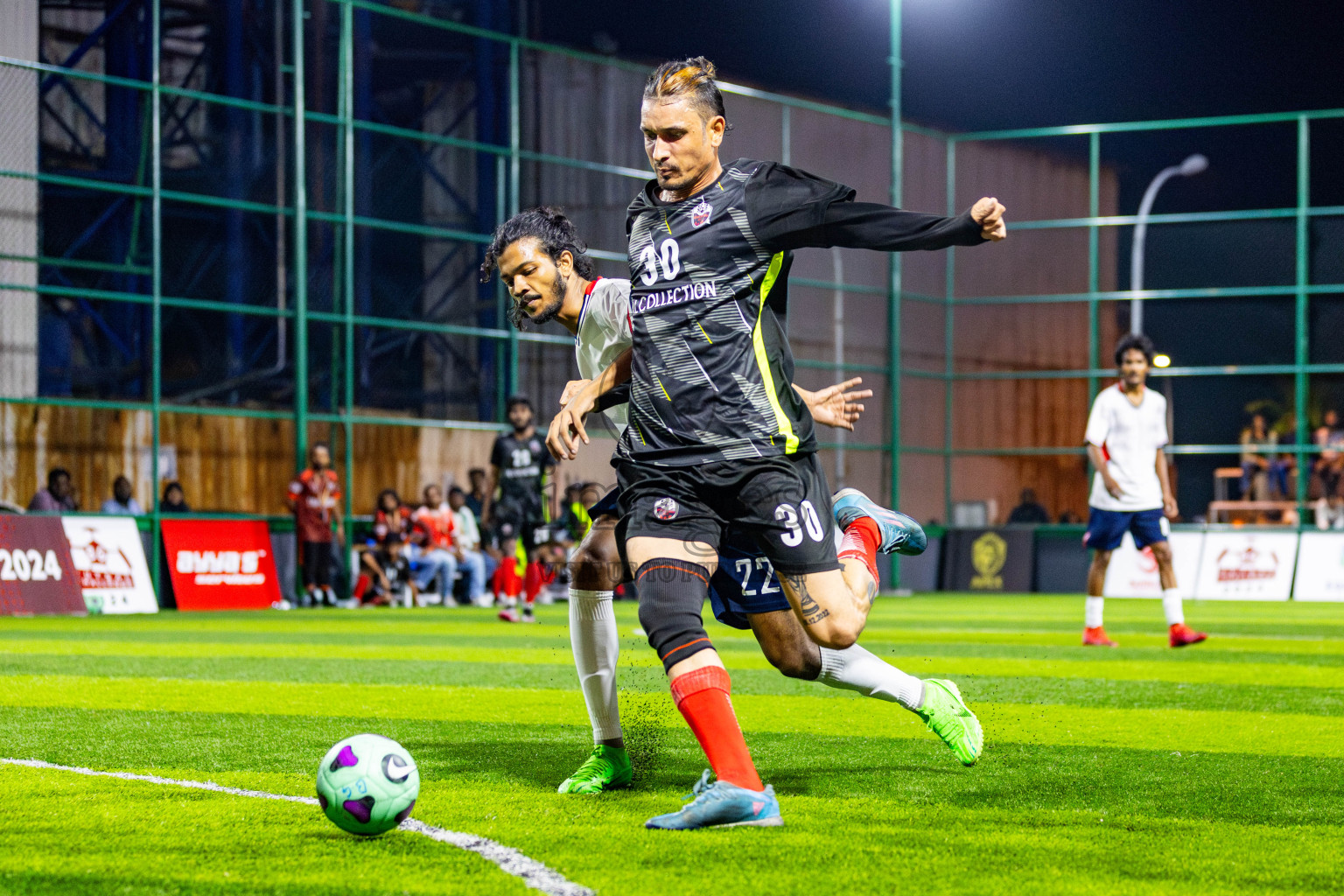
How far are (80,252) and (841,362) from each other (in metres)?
14.7

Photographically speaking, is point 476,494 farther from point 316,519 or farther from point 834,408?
point 834,408

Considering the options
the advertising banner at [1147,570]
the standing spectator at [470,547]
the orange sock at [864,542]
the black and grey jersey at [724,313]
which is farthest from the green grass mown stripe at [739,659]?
the advertising banner at [1147,570]

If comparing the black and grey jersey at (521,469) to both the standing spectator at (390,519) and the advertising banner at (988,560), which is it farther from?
the advertising banner at (988,560)

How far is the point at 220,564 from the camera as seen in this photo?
20.0 metres

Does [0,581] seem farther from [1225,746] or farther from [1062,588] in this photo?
[1062,588]

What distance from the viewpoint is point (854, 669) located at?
215 inches

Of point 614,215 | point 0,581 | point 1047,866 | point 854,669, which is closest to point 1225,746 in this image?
point 854,669

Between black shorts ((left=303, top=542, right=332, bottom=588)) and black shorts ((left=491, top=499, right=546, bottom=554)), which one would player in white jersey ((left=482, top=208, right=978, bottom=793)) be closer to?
black shorts ((left=491, top=499, right=546, bottom=554))

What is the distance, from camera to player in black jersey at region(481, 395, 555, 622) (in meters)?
16.1

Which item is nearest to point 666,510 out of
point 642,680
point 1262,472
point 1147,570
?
point 642,680

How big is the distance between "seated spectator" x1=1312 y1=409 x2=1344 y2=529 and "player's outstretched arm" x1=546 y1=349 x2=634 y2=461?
23236 mm

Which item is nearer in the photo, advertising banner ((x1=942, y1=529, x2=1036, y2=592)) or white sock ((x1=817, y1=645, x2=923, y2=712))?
white sock ((x1=817, y1=645, x2=923, y2=712))

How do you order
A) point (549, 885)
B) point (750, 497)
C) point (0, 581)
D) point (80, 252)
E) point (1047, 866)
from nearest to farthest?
point (549, 885) < point (1047, 866) < point (750, 497) < point (0, 581) < point (80, 252)

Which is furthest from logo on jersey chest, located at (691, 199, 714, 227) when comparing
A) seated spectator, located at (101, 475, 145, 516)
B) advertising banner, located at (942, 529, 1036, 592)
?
advertising banner, located at (942, 529, 1036, 592)
